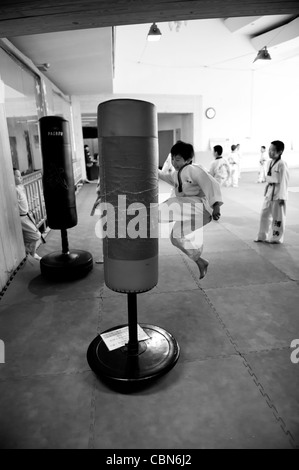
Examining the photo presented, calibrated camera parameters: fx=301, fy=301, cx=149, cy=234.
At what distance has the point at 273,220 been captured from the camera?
5.20 meters

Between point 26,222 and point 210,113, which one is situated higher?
point 210,113

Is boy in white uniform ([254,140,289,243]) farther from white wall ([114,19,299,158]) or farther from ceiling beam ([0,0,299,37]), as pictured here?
white wall ([114,19,299,158])

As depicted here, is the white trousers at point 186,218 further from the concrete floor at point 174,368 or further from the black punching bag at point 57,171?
the black punching bag at point 57,171

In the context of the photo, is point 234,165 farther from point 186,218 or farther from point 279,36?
point 186,218

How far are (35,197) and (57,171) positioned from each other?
7.57ft

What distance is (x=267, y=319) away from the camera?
3023mm

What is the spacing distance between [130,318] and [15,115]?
468 centimetres

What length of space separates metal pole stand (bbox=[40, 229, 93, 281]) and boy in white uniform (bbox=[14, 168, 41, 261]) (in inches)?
24.8

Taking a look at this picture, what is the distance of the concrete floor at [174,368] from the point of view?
1838mm

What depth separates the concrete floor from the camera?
184cm

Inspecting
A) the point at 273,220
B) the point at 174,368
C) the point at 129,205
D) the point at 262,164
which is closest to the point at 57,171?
the point at 129,205

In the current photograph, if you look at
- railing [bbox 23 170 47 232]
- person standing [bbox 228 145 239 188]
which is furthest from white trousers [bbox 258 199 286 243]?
person standing [bbox 228 145 239 188]
